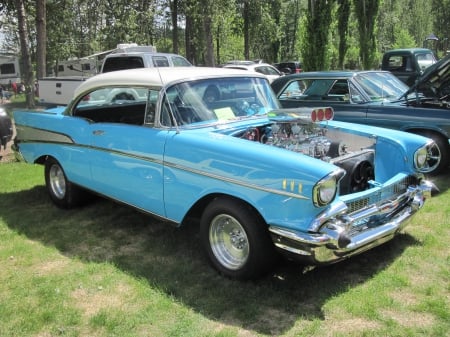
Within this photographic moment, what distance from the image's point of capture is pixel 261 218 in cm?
345

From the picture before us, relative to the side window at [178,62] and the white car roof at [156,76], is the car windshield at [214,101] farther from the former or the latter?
the side window at [178,62]

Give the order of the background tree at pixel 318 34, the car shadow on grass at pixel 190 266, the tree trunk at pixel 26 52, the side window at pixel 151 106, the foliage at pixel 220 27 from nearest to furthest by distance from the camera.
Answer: the car shadow on grass at pixel 190 266
the side window at pixel 151 106
the tree trunk at pixel 26 52
the background tree at pixel 318 34
the foliage at pixel 220 27

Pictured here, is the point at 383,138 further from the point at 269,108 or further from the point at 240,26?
the point at 240,26

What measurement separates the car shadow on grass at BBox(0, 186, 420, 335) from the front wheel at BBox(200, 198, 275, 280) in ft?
0.43

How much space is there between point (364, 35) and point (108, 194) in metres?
20.5

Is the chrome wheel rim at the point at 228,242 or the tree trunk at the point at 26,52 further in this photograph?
the tree trunk at the point at 26,52

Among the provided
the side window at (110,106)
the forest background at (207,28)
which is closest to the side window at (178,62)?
the forest background at (207,28)

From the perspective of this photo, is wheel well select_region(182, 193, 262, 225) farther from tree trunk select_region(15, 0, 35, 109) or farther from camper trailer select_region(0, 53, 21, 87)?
camper trailer select_region(0, 53, 21, 87)

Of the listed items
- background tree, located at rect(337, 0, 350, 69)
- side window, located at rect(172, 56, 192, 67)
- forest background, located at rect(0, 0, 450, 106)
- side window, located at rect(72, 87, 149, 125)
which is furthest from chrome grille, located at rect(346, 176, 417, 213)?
background tree, located at rect(337, 0, 350, 69)

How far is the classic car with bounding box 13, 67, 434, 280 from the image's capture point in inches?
125

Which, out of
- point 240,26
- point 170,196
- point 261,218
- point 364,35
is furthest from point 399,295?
point 240,26

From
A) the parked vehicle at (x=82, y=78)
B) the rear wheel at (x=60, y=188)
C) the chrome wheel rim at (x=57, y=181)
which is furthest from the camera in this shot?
the parked vehicle at (x=82, y=78)

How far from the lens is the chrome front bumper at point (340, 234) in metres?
3.10

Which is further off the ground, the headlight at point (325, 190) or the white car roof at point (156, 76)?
the white car roof at point (156, 76)
